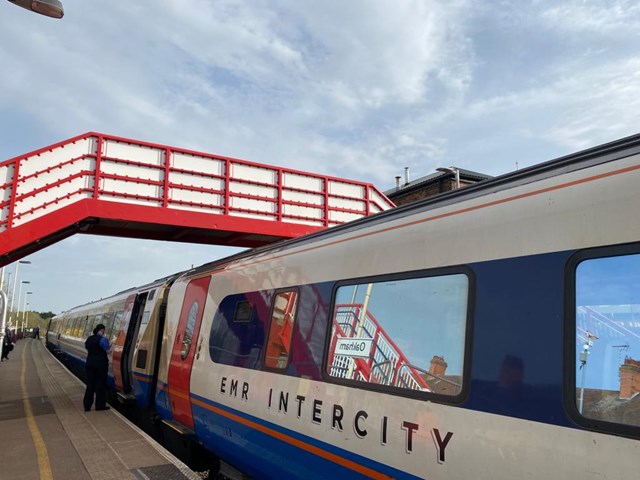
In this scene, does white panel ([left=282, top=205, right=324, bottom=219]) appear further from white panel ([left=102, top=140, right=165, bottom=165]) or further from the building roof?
the building roof

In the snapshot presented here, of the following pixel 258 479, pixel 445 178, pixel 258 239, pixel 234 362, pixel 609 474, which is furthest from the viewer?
pixel 445 178

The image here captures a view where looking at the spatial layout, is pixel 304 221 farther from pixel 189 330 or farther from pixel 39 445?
pixel 39 445

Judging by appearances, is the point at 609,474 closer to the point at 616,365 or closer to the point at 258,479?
the point at 616,365

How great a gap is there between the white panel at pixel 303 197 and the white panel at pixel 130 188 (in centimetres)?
295

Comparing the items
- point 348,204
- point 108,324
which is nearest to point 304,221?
point 348,204

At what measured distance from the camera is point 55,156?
370 inches

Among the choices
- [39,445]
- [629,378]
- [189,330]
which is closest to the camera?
[629,378]

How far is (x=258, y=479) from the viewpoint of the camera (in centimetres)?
470

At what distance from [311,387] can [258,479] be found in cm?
135

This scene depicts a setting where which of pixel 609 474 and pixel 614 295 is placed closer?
pixel 609 474

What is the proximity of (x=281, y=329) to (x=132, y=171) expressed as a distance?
271 inches

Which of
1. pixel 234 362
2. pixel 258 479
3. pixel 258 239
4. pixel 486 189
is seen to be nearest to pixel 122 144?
pixel 258 239

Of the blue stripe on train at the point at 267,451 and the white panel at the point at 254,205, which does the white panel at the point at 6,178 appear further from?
the blue stripe on train at the point at 267,451

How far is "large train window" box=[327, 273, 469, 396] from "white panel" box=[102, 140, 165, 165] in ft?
25.1
